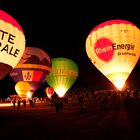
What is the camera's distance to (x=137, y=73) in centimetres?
10544

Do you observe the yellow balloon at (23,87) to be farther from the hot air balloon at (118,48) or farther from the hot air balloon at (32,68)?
the hot air balloon at (118,48)

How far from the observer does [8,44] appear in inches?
687

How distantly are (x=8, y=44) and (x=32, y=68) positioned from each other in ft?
57.3

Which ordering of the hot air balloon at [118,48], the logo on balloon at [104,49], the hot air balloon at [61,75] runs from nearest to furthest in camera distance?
the hot air balloon at [118,48] → the logo on balloon at [104,49] → the hot air balloon at [61,75]

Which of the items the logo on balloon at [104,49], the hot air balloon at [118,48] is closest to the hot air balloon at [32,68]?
the logo on balloon at [104,49]

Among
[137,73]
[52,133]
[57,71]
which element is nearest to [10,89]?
[137,73]

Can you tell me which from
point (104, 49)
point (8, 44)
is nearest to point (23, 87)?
point (104, 49)

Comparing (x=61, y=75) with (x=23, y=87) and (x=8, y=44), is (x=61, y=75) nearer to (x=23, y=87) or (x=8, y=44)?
(x=23, y=87)

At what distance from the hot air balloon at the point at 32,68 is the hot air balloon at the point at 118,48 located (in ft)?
31.5

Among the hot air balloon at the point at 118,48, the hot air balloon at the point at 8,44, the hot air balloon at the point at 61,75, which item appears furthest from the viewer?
the hot air balloon at the point at 61,75

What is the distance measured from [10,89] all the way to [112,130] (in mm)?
91005

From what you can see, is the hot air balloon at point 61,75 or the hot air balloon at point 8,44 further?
the hot air balloon at point 61,75

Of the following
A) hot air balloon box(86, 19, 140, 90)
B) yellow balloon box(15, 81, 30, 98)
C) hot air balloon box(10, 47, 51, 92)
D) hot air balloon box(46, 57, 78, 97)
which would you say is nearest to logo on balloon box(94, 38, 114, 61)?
hot air balloon box(86, 19, 140, 90)

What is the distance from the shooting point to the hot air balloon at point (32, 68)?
1366 inches
